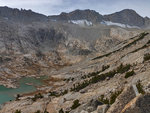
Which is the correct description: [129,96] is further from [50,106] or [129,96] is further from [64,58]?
[64,58]

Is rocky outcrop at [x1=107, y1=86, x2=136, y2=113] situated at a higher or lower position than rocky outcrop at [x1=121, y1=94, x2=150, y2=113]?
lower

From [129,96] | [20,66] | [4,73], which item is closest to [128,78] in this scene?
[129,96]

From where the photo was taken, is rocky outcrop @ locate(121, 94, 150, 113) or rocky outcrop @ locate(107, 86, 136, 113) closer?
rocky outcrop @ locate(121, 94, 150, 113)

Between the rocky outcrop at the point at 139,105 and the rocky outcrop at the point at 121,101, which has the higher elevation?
the rocky outcrop at the point at 139,105

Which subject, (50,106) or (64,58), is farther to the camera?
(64,58)

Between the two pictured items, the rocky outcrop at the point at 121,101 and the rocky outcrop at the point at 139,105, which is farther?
the rocky outcrop at the point at 121,101

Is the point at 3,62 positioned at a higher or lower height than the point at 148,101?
lower

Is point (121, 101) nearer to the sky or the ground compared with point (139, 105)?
nearer to the ground

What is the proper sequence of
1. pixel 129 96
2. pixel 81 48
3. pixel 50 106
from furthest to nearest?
pixel 81 48
pixel 50 106
pixel 129 96

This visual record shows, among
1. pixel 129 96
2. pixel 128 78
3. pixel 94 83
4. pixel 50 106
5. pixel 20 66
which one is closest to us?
pixel 129 96

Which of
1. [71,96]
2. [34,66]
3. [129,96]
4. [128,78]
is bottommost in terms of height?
[34,66]

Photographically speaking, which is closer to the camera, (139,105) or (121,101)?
(139,105)
